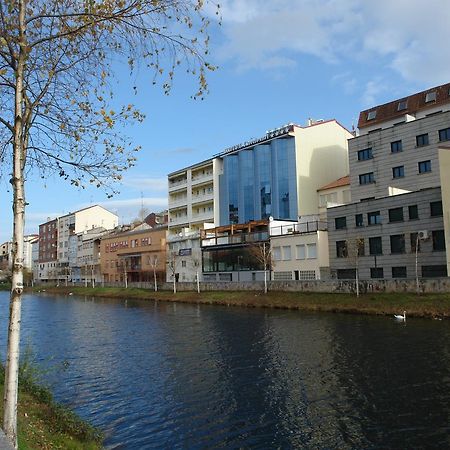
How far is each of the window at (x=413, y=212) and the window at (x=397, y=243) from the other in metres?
2.26

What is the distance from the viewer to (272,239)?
229 feet

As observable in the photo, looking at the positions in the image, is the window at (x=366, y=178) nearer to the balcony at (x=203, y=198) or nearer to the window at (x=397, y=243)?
the window at (x=397, y=243)

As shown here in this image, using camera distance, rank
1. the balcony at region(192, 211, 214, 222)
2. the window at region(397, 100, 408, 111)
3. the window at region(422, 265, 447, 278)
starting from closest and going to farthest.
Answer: the window at region(422, 265, 447, 278), the window at region(397, 100, 408, 111), the balcony at region(192, 211, 214, 222)

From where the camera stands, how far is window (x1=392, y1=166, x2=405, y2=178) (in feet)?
193

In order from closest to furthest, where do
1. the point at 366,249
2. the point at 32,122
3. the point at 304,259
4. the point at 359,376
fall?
1. the point at 32,122
2. the point at 359,376
3. the point at 366,249
4. the point at 304,259

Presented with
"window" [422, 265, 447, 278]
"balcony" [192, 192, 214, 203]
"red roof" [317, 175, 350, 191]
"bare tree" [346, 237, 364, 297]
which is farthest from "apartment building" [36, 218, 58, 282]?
"window" [422, 265, 447, 278]

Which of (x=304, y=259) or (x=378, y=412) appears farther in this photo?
(x=304, y=259)

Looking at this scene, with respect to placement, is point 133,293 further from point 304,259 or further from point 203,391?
point 203,391

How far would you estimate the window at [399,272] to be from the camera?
167 ft

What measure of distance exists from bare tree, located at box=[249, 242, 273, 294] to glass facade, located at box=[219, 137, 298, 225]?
25.6ft

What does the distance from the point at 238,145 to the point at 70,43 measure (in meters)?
81.5

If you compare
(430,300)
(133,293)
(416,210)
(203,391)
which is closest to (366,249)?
(416,210)

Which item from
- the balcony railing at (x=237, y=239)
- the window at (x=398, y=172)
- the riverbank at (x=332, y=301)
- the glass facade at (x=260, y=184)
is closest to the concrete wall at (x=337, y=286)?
the riverbank at (x=332, y=301)

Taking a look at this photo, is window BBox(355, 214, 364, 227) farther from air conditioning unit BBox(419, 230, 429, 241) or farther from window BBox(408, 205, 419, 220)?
air conditioning unit BBox(419, 230, 429, 241)
